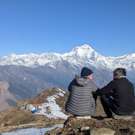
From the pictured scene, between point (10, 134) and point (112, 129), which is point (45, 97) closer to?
point (10, 134)

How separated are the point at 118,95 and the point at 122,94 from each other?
151 mm

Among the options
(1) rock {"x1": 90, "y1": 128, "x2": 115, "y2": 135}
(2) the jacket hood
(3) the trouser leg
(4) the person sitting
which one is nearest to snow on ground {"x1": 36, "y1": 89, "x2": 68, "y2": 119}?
(4) the person sitting

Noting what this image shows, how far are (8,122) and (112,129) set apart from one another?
1758 cm

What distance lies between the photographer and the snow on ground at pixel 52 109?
2940 cm

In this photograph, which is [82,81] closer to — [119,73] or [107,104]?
[107,104]

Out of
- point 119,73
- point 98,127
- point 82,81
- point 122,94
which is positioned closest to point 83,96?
point 82,81

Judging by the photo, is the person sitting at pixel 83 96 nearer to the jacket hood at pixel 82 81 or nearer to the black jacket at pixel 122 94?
the jacket hood at pixel 82 81

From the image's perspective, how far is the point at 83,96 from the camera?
1530 cm

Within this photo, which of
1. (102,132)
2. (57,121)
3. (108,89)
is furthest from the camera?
(57,121)

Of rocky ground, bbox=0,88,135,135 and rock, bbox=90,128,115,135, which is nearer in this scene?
rock, bbox=90,128,115,135

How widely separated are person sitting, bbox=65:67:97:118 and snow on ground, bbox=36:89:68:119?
13354 mm

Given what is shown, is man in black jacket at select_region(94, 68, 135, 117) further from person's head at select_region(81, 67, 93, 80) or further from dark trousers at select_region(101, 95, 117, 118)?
person's head at select_region(81, 67, 93, 80)

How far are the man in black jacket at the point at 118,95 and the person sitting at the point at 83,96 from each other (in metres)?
0.52

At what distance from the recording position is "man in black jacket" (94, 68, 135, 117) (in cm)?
1452
